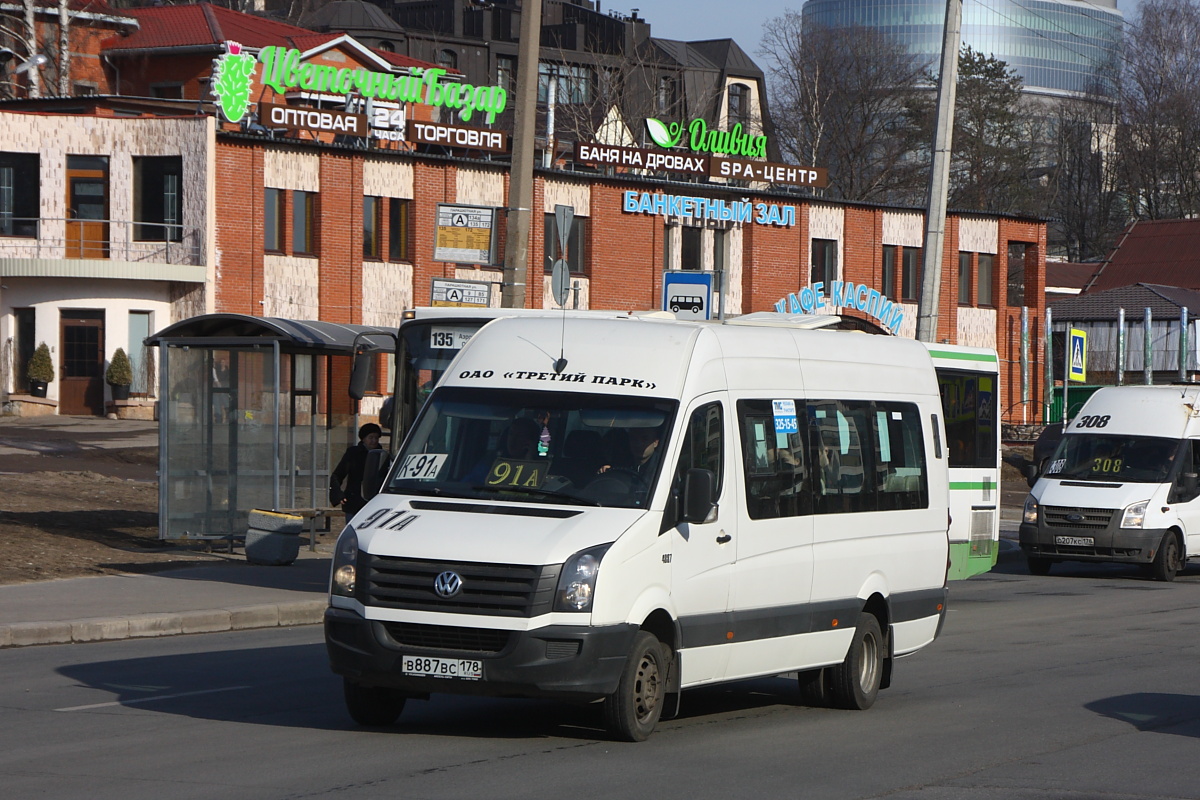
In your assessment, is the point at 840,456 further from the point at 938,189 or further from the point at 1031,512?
the point at 1031,512

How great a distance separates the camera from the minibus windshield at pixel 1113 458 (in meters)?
23.8

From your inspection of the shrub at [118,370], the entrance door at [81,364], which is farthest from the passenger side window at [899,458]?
the entrance door at [81,364]

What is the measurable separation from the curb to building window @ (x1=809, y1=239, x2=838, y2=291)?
42.5m

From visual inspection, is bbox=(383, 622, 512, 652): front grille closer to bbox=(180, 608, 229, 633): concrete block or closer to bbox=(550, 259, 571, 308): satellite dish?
bbox=(180, 608, 229, 633): concrete block

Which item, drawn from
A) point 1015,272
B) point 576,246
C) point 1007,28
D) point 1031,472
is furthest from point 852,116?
point 1007,28

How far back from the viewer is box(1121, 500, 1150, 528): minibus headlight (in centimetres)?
2302

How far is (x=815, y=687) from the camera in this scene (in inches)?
426

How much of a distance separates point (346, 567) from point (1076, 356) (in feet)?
128

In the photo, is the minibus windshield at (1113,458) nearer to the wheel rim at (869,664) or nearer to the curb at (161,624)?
the curb at (161,624)

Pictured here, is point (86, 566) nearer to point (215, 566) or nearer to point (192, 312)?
point (215, 566)

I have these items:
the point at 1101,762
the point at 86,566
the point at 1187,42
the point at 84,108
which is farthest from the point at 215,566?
the point at 1187,42

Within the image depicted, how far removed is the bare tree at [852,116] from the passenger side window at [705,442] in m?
67.2

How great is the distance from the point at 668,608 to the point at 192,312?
37293 mm

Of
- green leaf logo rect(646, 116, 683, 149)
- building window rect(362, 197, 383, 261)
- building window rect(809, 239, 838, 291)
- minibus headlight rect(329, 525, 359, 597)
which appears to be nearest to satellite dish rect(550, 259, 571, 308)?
minibus headlight rect(329, 525, 359, 597)
